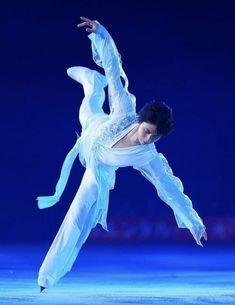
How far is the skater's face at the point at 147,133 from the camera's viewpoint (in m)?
2.80

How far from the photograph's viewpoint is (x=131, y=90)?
573 centimetres

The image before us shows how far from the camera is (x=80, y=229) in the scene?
3133 millimetres

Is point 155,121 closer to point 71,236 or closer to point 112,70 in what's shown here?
point 112,70

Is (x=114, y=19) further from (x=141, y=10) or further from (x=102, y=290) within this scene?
(x=102, y=290)

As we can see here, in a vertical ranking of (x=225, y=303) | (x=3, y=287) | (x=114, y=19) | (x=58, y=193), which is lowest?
(x=3, y=287)

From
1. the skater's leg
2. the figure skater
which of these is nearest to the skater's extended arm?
the figure skater

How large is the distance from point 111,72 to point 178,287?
1.34 metres

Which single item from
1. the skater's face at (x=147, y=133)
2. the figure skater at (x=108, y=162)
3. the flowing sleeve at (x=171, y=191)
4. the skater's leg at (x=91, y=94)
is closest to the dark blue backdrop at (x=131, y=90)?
the skater's leg at (x=91, y=94)

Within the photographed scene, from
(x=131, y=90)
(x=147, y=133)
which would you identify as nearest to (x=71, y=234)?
(x=147, y=133)

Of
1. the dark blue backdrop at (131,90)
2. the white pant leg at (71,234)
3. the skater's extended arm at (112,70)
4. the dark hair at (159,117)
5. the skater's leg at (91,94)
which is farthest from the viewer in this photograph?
the dark blue backdrop at (131,90)

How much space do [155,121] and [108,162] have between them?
1.45 ft

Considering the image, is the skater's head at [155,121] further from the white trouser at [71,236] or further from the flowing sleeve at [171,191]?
the white trouser at [71,236]

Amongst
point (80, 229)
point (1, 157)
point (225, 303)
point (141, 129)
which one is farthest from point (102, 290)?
point (1, 157)

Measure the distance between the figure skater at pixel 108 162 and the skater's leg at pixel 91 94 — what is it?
0.11 feet
